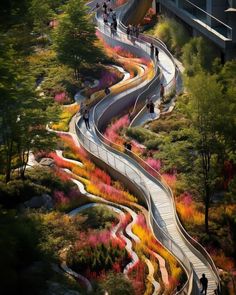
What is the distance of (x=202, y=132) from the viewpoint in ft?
107

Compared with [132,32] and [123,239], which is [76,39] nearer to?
[132,32]

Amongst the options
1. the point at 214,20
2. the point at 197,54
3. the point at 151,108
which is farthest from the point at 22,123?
the point at 214,20

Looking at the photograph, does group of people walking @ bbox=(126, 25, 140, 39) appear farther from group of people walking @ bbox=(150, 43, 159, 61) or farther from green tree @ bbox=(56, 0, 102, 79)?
green tree @ bbox=(56, 0, 102, 79)

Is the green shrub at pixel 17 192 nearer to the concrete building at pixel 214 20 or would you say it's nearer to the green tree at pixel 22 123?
the green tree at pixel 22 123

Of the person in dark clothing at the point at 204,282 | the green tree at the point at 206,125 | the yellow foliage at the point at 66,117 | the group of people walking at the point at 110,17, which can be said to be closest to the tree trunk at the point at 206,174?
the green tree at the point at 206,125

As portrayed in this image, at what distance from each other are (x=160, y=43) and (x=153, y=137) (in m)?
20.9

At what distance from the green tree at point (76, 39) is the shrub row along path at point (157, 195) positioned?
8979mm

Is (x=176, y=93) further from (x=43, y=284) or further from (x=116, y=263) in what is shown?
(x=43, y=284)

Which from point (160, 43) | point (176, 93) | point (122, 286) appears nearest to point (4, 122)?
point (122, 286)

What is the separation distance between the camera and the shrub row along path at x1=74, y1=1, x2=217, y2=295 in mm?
28328

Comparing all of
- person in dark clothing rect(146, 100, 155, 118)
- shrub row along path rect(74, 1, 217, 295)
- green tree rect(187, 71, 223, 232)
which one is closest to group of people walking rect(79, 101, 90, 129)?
shrub row along path rect(74, 1, 217, 295)

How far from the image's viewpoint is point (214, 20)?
5197 cm

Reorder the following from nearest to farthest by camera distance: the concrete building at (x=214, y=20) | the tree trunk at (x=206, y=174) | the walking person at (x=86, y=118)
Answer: the tree trunk at (x=206, y=174), the walking person at (x=86, y=118), the concrete building at (x=214, y=20)

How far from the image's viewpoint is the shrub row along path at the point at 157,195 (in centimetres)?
2833
